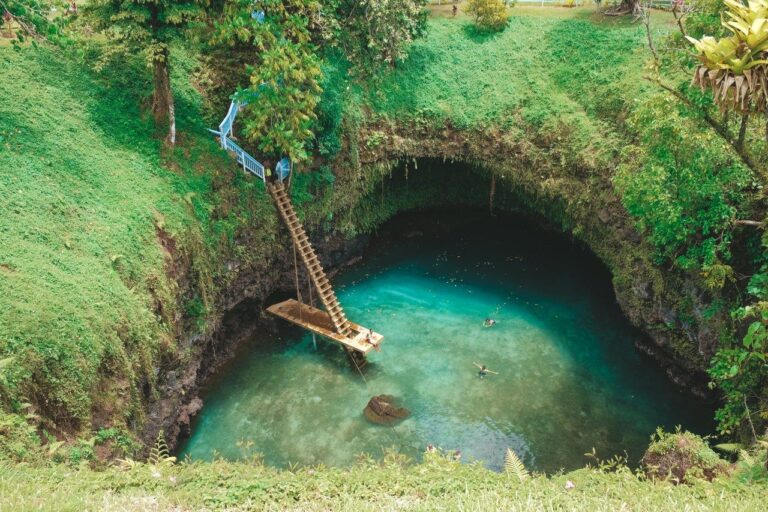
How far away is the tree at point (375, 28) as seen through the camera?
22984 millimetres

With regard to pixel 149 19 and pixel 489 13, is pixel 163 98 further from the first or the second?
pixel 489 13

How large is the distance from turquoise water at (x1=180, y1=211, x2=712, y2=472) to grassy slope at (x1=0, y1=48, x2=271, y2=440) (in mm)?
3792

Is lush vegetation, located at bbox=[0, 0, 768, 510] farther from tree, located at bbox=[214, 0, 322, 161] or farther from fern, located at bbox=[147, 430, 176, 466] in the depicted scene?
fern, located at bbox=[147, 430, 176, 466]

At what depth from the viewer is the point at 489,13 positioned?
26938 millimetres

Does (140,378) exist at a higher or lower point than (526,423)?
higher

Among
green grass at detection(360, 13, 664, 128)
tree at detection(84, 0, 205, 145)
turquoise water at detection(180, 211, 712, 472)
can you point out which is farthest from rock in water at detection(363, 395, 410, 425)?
green grass at detection(360, 13, 664, 128)

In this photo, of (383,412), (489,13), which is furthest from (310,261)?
(489,13)

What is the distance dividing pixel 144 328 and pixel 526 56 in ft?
71.0

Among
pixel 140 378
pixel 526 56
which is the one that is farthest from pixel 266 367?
pixel 526 56

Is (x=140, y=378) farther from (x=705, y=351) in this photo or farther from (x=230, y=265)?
(x=705, y=351)

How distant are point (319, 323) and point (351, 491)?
35.7 ft

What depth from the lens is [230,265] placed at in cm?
1866

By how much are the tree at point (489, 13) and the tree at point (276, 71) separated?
12281 millimetres

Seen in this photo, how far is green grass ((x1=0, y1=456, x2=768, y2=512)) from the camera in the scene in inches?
310
